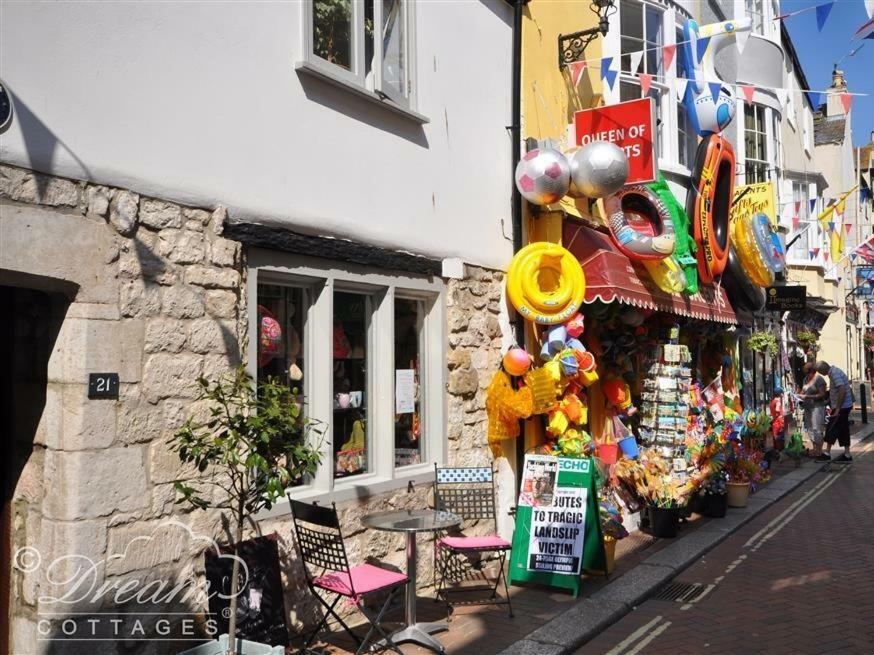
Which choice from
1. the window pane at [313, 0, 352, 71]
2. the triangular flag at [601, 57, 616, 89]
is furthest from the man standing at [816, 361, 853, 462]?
the window pane at [313, 0, 352, 71]

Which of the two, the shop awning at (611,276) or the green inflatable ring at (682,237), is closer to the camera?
the shop awning at (611,276)

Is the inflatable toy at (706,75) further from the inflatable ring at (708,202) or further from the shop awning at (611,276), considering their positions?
the shop awning at (611,276)

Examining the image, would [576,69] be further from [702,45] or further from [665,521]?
[665,521]

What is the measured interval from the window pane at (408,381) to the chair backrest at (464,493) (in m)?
0.32

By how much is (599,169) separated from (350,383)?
3229 mm

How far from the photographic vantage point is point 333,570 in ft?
15.5

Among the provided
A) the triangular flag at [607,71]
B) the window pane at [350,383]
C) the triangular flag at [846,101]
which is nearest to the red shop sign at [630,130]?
the triangular flag at [607,71]

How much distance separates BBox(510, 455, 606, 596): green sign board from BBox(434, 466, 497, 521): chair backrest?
20.2 inches

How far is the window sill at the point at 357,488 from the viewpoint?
5.10 meters

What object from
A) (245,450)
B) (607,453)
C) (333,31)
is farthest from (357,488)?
(607,453)

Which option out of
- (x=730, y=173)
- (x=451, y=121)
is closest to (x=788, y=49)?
(x=730, y=173)

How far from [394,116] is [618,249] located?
3481mm

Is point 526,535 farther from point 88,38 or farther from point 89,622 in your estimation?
point 88,38

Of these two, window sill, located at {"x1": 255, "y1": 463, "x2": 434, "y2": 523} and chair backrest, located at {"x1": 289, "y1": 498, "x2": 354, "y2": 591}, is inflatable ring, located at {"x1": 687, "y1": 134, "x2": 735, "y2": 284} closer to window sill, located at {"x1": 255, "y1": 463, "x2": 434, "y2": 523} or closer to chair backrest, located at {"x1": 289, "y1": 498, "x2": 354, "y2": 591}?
window sill, located at {"x1": 255, "y1": 463, "x2": 434, "y2": 523}
